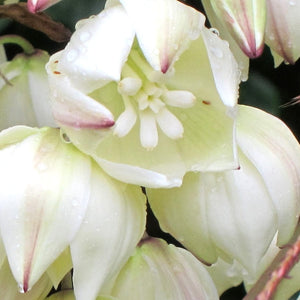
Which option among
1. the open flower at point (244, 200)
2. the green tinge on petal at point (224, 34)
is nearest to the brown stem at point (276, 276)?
the open flower at point (244, 200)

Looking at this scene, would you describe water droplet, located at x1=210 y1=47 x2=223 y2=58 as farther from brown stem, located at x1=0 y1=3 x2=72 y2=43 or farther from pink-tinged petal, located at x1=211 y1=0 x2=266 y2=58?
brown stem, located at x1=0 y1=3 x2=72 y2=43

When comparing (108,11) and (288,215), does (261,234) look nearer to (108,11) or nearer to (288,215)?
(288,215)

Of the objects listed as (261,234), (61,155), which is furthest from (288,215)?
(61,155)

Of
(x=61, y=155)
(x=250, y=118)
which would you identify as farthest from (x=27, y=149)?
(x=250, y=118)

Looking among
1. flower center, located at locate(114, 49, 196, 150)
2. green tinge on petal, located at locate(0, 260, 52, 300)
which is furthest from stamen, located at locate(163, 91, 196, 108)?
green tinge on petal, located at locate(0, 260, 52, 300)

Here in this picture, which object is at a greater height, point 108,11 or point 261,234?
point 108,11
